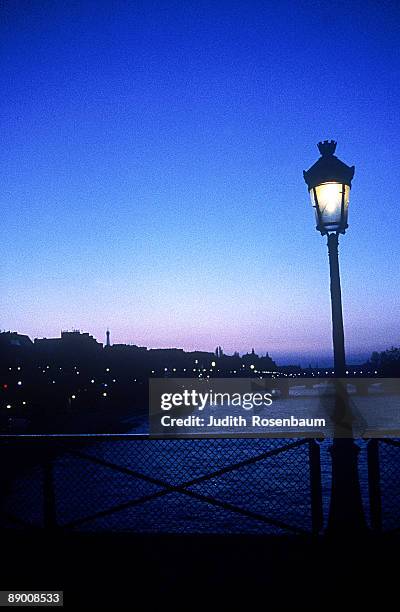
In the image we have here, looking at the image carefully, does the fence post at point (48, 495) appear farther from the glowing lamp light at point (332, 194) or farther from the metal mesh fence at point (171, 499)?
the glowing lamp light at point (332, 194)

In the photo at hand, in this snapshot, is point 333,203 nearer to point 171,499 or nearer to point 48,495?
point 48,495

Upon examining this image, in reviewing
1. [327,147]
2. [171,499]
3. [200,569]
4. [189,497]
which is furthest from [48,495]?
[189,497]

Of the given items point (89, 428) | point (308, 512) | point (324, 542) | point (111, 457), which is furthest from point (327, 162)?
point (89, 428)

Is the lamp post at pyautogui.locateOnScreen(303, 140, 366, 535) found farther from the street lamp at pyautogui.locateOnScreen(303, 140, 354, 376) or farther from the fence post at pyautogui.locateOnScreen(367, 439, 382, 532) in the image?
the fence post at pyautogui.locateOnScreen(367, 439, 382, 532)

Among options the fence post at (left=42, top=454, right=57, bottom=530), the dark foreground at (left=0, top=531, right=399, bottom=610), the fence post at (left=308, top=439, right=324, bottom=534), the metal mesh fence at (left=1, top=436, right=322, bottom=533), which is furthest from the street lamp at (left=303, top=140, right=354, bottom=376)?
the fence post at (left=42, top=454, right=57, bottom=530)

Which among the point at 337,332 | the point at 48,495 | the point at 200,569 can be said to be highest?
the point at 337,332

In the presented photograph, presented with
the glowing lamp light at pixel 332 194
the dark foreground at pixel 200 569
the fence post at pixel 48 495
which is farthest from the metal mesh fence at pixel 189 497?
the glowing lamp light at pixel 332 194

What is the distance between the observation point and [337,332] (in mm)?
6527

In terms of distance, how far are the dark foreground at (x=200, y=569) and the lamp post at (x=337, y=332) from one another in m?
0.32

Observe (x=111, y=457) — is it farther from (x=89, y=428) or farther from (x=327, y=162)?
(x=327, y=162)

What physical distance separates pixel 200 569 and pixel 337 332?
3090mm

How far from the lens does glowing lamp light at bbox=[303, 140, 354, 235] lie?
22.0 ft

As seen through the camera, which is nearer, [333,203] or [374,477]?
[374,477]

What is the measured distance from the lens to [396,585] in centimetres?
507
